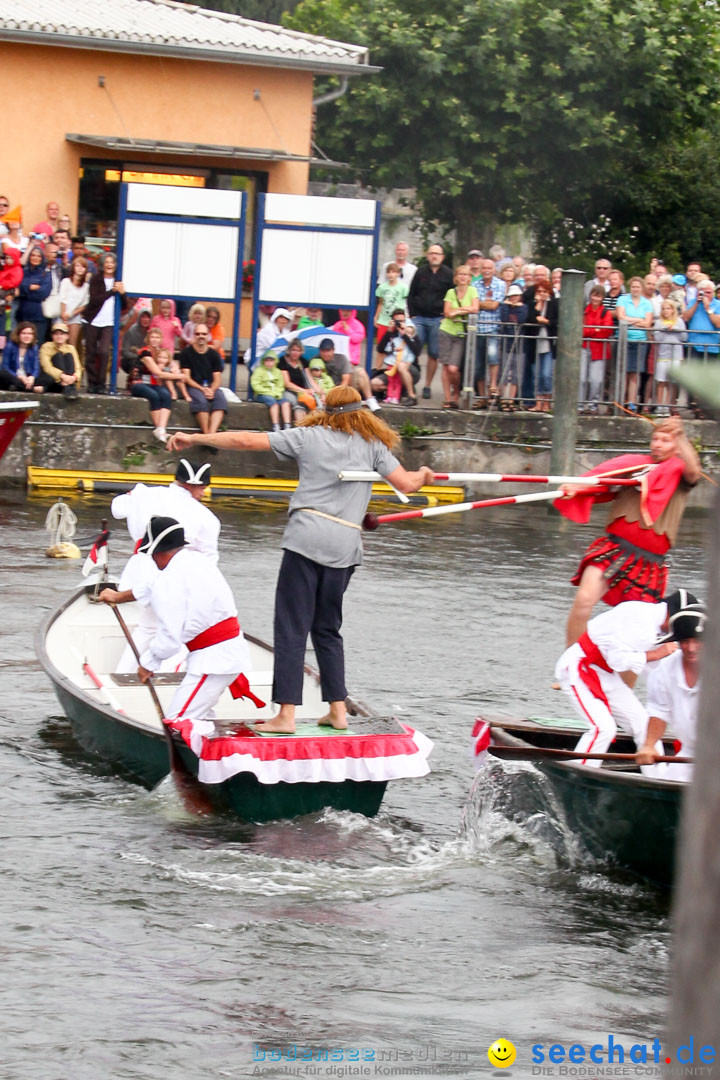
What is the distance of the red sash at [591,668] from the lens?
7746 millimetres

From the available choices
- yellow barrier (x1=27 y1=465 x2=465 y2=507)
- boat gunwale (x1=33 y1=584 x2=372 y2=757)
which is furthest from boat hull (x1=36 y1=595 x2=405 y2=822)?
yellow barrier (x1=27 y1=465 x2=465 y2=507)

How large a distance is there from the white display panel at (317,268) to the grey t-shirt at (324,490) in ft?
38.5

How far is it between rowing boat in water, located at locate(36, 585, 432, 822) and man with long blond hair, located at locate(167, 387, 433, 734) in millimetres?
385

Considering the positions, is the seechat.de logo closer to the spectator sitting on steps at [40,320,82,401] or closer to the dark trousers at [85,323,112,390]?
the spectator sitting on steps at [40,320,82,401]

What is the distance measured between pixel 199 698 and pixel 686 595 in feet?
8.61

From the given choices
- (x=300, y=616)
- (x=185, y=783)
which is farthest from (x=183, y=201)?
(x=185, y=783)

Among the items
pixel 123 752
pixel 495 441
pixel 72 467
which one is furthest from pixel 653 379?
pixel 123 752

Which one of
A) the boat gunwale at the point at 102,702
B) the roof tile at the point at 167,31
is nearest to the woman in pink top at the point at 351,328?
the roof tile at the point at 167,31

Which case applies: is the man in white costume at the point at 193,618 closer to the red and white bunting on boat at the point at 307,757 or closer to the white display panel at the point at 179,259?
the red and white bunting on boat at the point at 307,757

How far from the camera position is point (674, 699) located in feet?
24.0

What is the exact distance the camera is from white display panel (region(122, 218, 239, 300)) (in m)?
18.9

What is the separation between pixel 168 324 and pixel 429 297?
330cm

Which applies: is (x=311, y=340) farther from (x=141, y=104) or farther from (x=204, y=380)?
(x=141, y=104)

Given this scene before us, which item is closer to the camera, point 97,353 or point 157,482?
point 157,482
